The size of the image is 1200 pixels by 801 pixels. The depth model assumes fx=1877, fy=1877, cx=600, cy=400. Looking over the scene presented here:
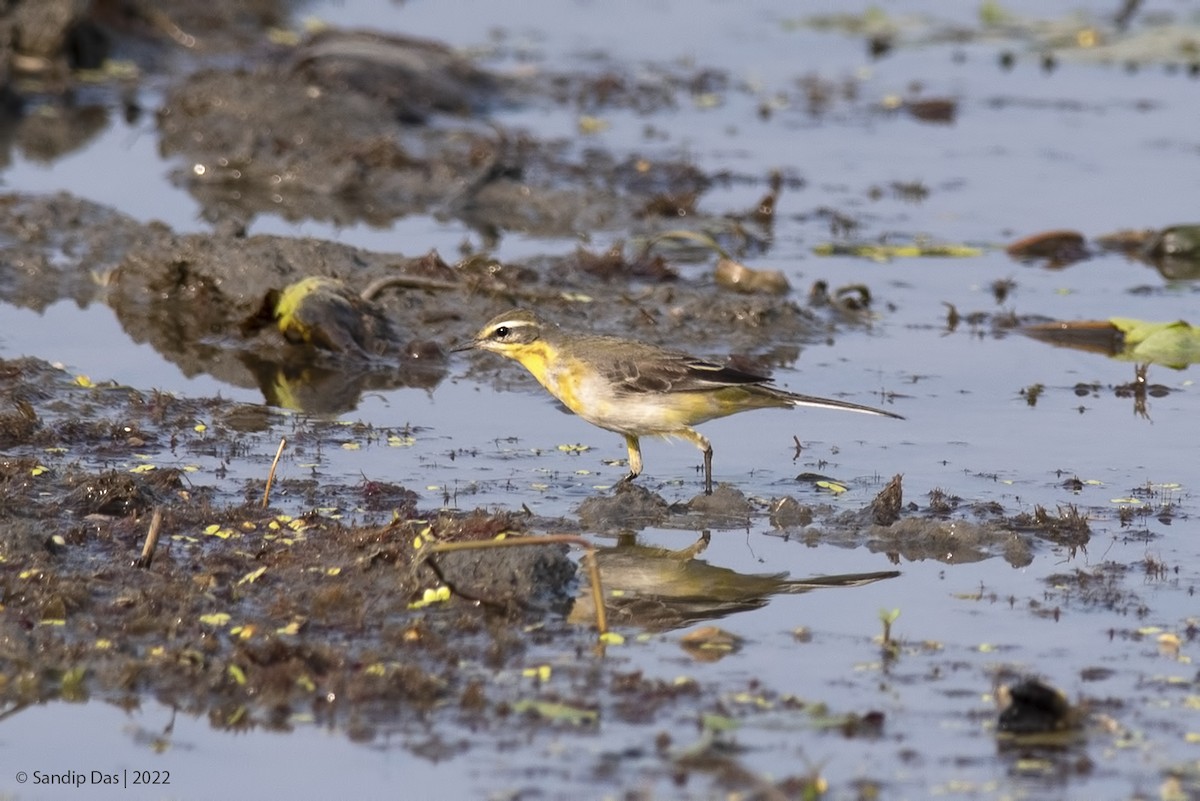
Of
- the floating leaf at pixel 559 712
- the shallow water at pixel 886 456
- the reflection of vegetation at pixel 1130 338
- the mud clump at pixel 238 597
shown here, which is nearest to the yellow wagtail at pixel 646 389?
the shallow water at pixel 886 456

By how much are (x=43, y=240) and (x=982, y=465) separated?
8830 mm

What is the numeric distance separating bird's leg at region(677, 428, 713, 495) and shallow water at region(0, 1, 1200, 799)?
0.27 meters

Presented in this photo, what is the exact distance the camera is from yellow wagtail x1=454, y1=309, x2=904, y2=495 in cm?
1095

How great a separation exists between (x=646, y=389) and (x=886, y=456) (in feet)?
5.97

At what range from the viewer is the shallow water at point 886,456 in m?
7.21

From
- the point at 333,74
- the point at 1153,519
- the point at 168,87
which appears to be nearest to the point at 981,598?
the point at 1153,519

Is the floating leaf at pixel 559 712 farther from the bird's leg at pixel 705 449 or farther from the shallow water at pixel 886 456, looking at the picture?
the bird's leg at pixel 705 449

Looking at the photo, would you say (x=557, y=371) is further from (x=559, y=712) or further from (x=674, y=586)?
(x=559, y=712)

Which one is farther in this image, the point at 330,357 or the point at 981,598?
the point at 330,357

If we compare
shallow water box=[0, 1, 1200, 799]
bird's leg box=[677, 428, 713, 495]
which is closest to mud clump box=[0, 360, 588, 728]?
shallow water box=[0, 1, 1200, 799]

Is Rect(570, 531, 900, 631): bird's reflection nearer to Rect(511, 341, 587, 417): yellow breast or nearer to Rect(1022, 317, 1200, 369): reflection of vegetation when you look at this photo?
Rect(511, 341, 587, 417): yellow breast

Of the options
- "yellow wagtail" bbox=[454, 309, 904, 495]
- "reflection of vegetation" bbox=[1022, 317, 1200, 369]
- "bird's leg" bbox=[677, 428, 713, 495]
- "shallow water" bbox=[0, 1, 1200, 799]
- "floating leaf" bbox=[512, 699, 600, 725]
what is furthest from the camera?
"reflection of vegetation" bbox=[1022, 317, 1200, 369]

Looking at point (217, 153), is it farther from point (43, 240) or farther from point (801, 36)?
point (801, 36)

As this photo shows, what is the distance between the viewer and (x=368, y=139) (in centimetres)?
2008
